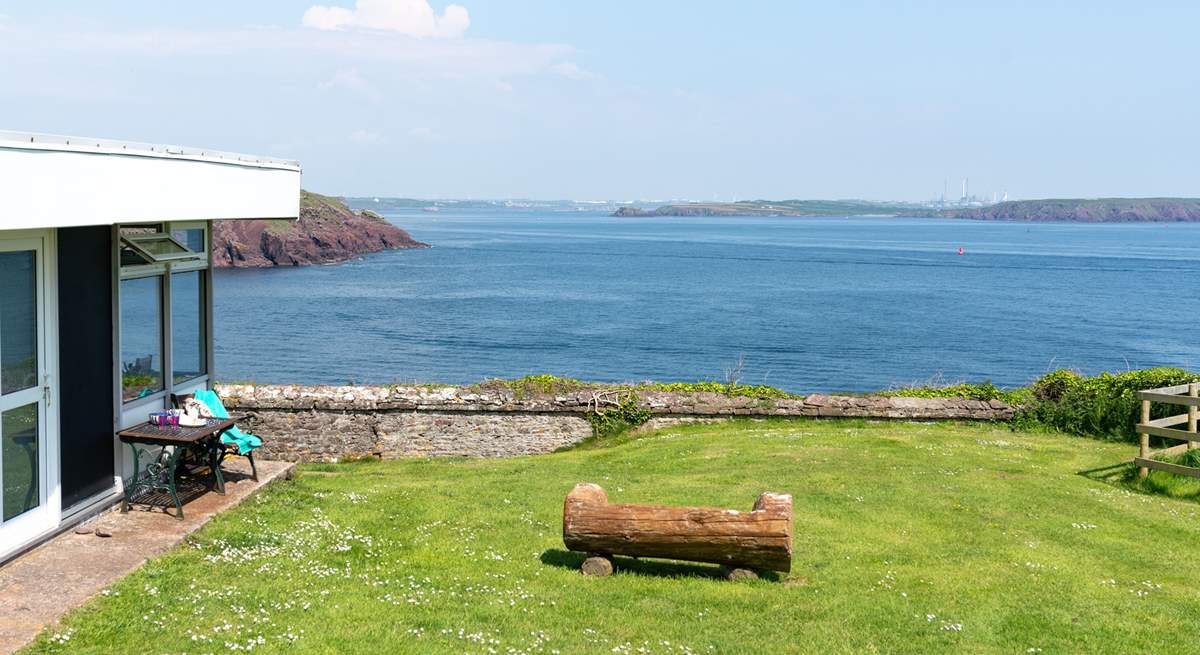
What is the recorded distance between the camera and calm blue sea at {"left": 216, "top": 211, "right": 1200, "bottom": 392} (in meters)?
47.9

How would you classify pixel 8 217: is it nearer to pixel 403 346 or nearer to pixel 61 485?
pixel 61 485

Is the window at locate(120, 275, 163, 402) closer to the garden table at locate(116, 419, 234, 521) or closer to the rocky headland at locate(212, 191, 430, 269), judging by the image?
the garden table at locate(116, 419, 234, 521)

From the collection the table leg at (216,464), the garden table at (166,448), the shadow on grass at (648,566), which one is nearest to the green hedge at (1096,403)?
the shadow on grass at (648,566)

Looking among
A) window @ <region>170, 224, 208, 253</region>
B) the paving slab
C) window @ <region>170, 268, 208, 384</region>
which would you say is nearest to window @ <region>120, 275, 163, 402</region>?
window @ <region>170, 268, 208, 384</region>

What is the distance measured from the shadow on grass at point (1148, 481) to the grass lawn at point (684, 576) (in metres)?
0.07

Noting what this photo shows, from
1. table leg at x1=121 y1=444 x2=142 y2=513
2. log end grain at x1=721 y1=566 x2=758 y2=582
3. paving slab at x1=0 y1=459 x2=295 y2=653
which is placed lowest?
log end grain at x1=721 y1=566 x2=758 y2=582

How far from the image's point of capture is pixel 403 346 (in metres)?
53.1

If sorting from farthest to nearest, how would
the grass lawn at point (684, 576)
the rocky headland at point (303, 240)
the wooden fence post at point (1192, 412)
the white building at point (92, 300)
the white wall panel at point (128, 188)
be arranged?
the rocky headland at point (303, 240) < the wooden fence post at point (1192, 412) < the white building at point (92, 300) < the white wall panel at point (128, 188) < the grass lawn at point (684, 576)

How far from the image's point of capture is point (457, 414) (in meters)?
19.3

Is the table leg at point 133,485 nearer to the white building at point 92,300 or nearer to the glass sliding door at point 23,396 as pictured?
the white building at point 92,300

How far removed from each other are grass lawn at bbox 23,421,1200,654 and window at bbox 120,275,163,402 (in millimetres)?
2043

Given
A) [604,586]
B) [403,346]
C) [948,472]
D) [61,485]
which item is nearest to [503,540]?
[604,586]

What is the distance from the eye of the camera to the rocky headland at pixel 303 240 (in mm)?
115750

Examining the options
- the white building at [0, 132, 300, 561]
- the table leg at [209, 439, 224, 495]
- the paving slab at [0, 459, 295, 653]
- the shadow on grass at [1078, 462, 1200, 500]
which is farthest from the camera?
the shadow on grass at [1078, 462, 1200, 500]
